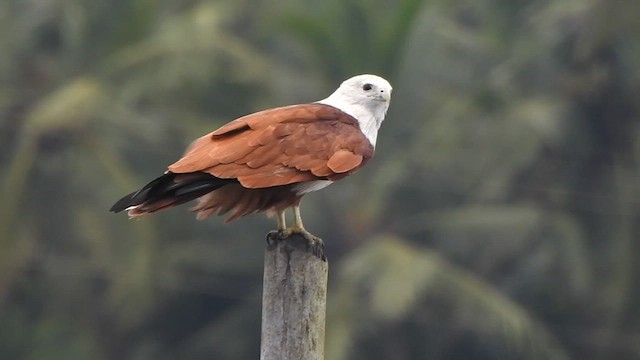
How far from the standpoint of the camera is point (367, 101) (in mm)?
6188

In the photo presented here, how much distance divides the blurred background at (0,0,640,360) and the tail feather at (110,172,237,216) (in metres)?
8.71

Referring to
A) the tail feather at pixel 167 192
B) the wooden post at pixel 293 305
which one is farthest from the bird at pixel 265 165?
the wooden post at pixel 293 305

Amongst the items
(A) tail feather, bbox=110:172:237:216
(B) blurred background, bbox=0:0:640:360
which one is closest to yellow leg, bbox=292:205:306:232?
(A) tail feather, bbox=110:172:237:216

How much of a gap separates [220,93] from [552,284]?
3.66 metres

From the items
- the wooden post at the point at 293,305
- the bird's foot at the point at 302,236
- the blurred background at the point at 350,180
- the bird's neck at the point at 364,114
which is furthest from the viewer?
the blurred background at the point at 350,180

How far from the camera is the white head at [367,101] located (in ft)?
20.2

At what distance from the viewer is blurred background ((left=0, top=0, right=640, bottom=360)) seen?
47.4 feet

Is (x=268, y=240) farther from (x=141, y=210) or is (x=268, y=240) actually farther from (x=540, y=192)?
(x=540, y=192)

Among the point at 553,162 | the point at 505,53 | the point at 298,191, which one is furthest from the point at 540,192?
the point at 298,191

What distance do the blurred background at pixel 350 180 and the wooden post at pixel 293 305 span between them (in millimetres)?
8990

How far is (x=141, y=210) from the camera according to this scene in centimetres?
534

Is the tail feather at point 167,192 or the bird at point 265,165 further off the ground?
the bird at point 265,165

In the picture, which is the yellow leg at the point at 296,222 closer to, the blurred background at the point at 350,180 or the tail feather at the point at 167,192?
the tail feather at the point at 167,192

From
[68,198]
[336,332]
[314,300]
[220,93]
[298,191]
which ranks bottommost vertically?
[314,300]
